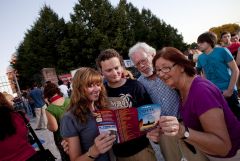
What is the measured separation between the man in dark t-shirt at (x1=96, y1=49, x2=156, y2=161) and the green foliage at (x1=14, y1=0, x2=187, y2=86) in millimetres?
30390

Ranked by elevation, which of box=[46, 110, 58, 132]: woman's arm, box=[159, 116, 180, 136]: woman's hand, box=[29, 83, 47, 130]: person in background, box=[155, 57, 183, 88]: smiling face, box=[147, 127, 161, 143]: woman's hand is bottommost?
box=[29, 83, 47, 130]: person in background

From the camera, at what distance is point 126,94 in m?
2.77

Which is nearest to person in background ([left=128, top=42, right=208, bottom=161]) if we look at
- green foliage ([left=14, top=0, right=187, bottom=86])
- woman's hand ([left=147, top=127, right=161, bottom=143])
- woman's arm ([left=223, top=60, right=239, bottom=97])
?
woman's hand ([left=147, top=127, right=161, bottom=143])

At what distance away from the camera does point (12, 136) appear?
9.80ft

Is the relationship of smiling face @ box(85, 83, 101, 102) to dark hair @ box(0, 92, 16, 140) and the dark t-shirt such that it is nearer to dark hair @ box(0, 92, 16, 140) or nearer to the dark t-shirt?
the dark t-shirt

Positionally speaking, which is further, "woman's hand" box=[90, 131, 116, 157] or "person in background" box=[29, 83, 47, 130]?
"person in background" box=[29, 83, 47, 130]

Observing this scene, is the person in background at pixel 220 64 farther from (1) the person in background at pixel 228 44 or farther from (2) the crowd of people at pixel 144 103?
(1) the person in background at pixel 228 44

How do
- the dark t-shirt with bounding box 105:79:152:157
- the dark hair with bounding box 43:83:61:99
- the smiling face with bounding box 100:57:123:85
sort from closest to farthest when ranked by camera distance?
1. the dark t-shirt with bounding box 105:79:152:157
2. the smiling face with bounding box 100:57:123:85
3. the dark hair with bounding box 43:83:61:99

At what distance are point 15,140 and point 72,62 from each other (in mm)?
31357

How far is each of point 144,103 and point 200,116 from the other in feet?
3.77

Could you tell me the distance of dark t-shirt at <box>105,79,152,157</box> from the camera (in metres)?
2.65

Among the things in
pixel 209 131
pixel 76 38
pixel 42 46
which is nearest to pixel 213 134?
pixel 209 131

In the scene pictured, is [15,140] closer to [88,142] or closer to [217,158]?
[88,142]

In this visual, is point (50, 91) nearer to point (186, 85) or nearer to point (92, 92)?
point (92, 92)
